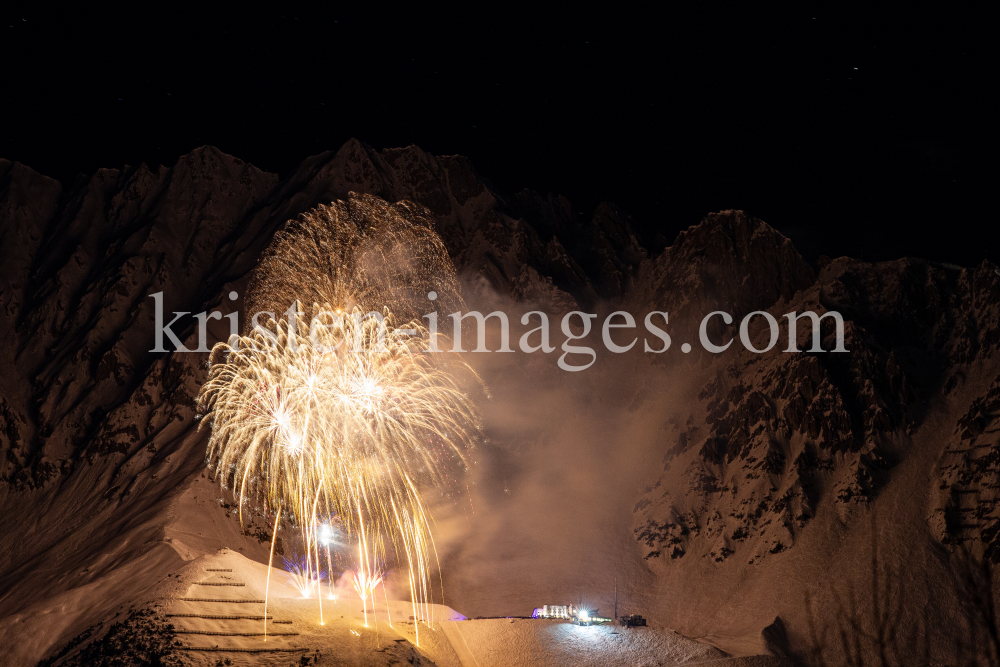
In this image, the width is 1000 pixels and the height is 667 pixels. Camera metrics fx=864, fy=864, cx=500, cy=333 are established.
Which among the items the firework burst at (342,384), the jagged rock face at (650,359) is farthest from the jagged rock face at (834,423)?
the firework burst at (342,384)

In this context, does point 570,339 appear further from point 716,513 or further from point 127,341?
point 127,341

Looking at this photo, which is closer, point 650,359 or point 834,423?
point 834,423

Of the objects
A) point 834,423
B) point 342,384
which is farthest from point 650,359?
point 342,384

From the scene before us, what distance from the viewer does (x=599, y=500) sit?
11700 centimetres

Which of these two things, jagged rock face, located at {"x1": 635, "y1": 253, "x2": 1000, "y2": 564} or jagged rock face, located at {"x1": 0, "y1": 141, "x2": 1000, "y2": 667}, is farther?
jagged rock face, located at {"x1": 0, "y1": 141, "x2": 1000, "y2": 667}

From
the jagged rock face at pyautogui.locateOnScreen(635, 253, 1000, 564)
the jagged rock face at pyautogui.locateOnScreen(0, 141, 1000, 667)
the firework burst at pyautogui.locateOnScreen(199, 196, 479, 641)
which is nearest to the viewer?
the firework burst at pyautogui.locateOnScreen(199, 196, 479, 641)

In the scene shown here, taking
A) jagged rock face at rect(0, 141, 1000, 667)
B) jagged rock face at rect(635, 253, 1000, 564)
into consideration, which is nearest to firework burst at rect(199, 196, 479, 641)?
jagged rock face at rect(0, 141, 1000, 667)

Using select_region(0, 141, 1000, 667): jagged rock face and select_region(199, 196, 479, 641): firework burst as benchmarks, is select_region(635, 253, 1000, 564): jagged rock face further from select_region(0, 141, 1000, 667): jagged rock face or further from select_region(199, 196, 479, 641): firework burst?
select_region(199, 196, 479, 641): firework burst

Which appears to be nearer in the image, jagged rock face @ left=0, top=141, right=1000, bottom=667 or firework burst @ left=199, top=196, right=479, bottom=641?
firework burst @ left=199, top=196, right=479, bottom=641

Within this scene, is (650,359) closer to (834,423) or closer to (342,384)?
(834,423)

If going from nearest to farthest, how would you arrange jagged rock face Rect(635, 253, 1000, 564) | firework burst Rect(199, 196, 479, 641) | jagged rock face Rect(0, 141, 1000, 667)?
firework burst Rect(199, 196, 479, 641) < jagged rock face Rect(635, 253, 1000, 564) < jagged rock face Rect(0, 141, 1000, 667)

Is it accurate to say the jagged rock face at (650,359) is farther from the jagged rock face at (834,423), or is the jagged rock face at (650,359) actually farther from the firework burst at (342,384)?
the firework burst at (342,384)

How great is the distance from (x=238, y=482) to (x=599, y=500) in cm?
4722

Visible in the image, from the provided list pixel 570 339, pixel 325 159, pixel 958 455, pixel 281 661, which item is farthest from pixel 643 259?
pixel 281 661
